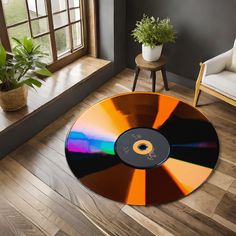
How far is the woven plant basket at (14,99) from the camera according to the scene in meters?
2.14

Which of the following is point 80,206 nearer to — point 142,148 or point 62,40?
point 142,148

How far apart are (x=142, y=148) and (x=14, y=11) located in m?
1.64

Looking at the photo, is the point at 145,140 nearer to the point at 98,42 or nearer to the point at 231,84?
the point at 231,84

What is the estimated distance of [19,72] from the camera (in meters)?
2.18

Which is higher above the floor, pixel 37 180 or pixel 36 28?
pixel 36 28

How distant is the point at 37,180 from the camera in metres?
1.96

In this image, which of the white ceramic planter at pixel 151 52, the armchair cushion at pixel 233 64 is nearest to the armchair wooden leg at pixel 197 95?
the armchair cushion at pixel 233 64

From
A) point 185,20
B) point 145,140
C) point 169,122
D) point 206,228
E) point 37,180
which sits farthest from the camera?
point 185,20

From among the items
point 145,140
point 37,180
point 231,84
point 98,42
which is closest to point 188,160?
point 145,140

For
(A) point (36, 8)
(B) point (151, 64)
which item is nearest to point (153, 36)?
(B) point (151, 64)

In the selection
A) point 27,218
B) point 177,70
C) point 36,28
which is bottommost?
point 27,218

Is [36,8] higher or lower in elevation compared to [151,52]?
higher

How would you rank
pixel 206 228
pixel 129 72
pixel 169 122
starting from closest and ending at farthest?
pixel 206 228, pixel 169 122, pixel 129 72

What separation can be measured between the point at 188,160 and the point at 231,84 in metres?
0.79
